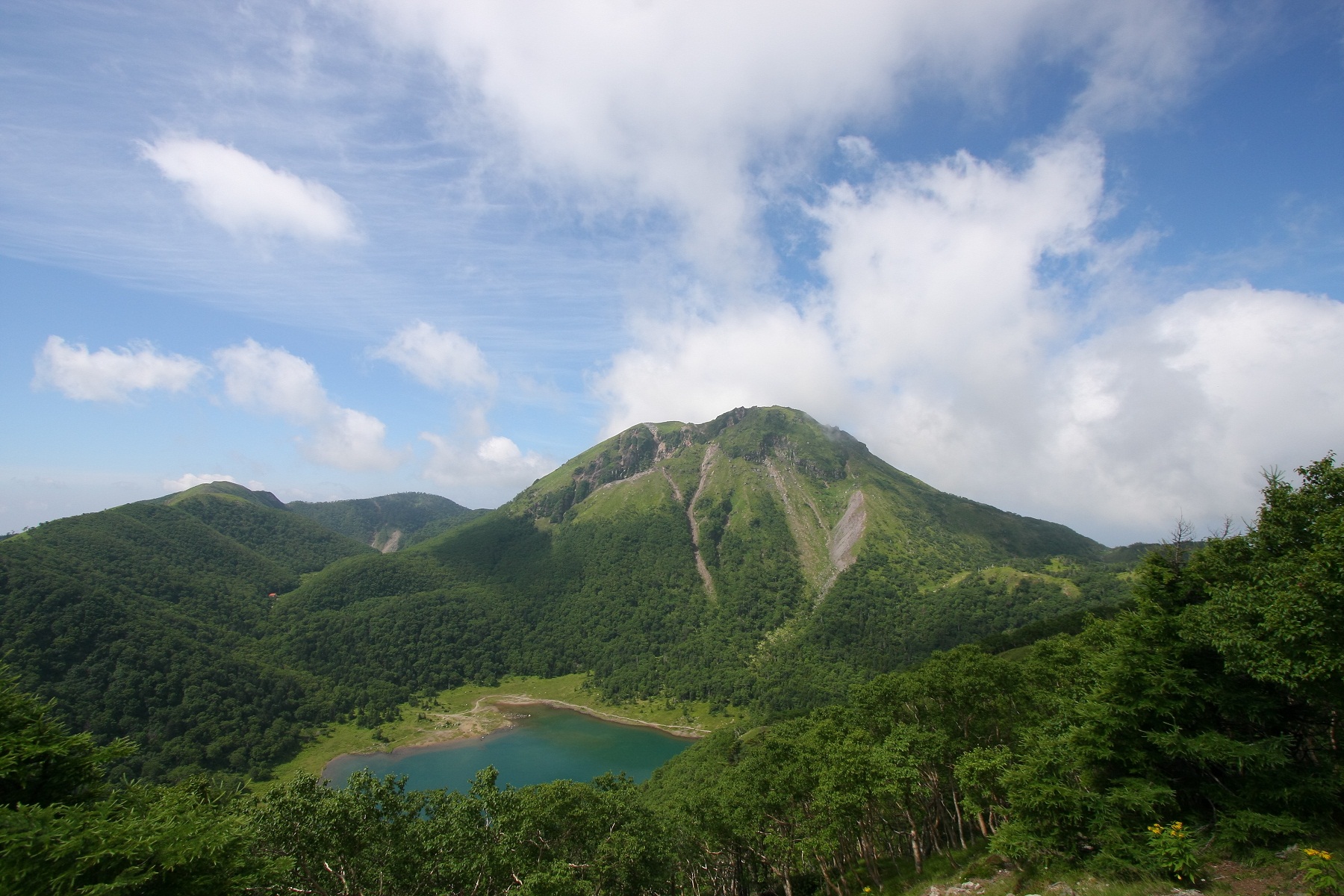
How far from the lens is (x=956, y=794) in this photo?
1475 inches

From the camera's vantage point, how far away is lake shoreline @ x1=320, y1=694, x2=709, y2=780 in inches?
5007

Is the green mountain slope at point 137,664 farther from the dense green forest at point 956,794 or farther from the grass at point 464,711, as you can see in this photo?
the dense green forest at point 956,794

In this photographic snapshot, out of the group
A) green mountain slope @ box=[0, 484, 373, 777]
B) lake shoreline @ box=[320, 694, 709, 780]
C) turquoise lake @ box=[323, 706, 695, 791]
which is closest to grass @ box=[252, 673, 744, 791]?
lake shoreline @ box=[320, 694, 709, 780]

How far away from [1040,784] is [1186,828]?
13.7ft

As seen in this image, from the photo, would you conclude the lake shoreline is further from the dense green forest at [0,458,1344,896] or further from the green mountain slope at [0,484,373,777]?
the dense green forest at [0,458,1344,896]

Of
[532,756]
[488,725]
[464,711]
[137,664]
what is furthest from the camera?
[464,711]

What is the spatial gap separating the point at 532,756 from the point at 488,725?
2878 centimetres

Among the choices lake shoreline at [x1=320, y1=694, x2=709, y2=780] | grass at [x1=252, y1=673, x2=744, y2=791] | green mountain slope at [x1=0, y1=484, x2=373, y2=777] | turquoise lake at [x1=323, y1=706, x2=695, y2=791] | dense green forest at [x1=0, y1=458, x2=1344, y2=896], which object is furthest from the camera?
lake shoreline at [x1=320, y1=694, x2=709, y2=780]

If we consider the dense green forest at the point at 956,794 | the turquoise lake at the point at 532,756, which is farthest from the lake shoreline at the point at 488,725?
the dense green forest at the point at 956,794

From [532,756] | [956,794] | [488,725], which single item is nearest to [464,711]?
[488,725]

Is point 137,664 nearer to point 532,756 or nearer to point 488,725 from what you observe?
point 488,725

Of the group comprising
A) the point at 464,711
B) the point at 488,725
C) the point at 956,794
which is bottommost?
the point at 464,711

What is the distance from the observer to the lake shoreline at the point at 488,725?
127188 mm

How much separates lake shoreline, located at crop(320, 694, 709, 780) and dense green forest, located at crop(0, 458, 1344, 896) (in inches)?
4388
